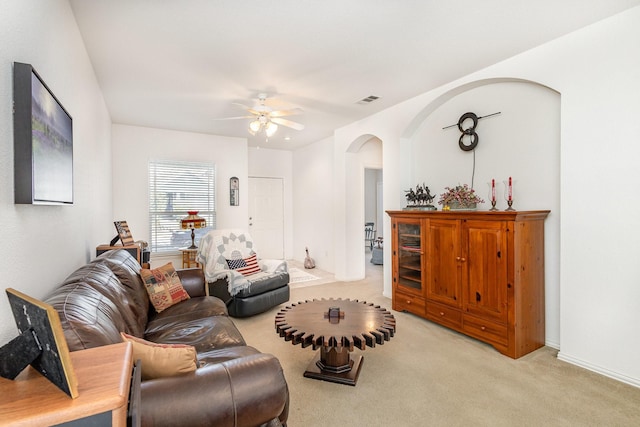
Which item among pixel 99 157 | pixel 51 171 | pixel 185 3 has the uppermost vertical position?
pixel 185 3

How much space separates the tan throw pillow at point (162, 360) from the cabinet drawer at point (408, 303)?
115 inches

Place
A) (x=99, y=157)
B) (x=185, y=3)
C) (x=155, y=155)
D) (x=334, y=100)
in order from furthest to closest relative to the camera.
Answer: (x=155, y=155), (x=334, y=100), (x=99, y=157), (x=185, y=3)

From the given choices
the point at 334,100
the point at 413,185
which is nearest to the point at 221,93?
the point at 334,100

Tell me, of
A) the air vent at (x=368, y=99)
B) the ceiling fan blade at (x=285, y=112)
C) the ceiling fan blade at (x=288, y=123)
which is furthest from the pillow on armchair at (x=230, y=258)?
the air vent at (x=368, y=99)

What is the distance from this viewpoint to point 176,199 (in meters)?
5.60

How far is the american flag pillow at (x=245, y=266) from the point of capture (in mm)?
3951

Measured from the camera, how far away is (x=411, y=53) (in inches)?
111

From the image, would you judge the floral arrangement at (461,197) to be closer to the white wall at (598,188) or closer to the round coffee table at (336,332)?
the white wall at (598,188)

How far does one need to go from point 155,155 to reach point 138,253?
257 cm

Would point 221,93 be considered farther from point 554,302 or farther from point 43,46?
point 554,302

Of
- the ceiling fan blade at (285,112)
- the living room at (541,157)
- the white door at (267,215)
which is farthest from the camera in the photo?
the white door at (267,215)

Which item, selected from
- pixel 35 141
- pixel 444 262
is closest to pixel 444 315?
pixel 444 262

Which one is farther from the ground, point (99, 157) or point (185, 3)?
point (185, 3)

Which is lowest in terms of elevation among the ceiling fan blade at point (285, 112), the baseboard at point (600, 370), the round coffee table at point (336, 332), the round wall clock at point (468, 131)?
the baseboard at point (600, 370)
